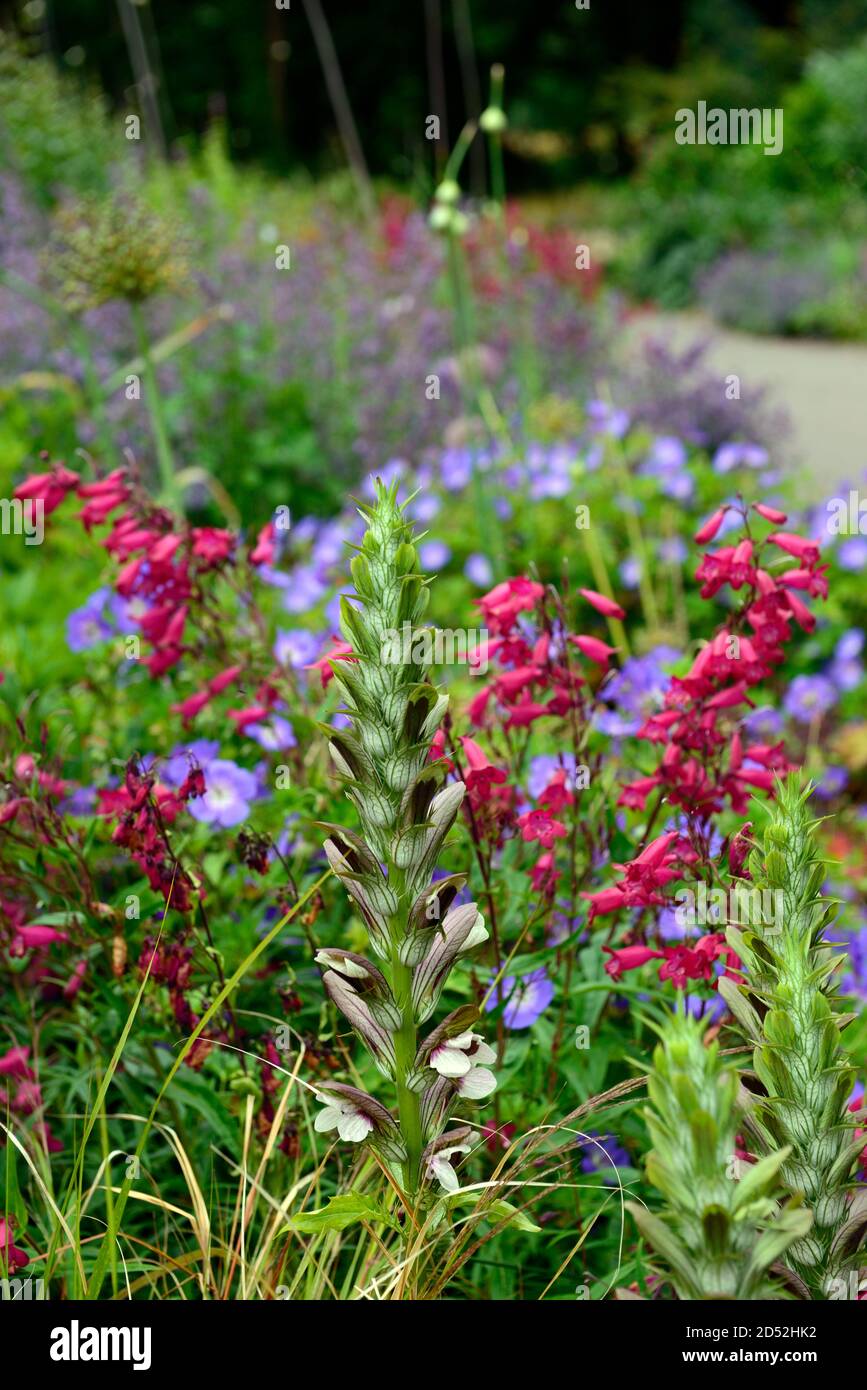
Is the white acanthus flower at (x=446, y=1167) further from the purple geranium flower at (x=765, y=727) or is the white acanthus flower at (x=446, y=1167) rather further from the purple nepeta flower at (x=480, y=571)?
the purple nepeta flower at (x=480, y=571)

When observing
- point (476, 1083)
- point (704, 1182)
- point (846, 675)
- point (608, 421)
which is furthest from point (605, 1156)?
point (608, 421)

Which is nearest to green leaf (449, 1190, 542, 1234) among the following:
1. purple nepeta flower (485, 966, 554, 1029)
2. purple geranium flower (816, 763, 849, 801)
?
purple nepeta flower (485, 966, 554, 1029)

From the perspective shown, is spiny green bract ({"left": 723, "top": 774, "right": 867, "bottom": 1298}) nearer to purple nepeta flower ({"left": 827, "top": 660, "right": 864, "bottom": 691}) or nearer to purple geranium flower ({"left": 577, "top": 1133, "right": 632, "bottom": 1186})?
purple geranium flower ({"left": 577, "top": 1133, "right": 632, "bottom": 1186})

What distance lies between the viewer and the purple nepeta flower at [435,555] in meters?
4.50

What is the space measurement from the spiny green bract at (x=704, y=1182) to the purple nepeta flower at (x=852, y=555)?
363 centimetres

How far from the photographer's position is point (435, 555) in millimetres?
4504

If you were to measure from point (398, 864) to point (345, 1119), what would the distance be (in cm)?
29

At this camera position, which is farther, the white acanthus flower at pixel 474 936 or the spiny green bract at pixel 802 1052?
the white acanthus flower at pixel 474 936

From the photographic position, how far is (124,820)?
69.5 inches

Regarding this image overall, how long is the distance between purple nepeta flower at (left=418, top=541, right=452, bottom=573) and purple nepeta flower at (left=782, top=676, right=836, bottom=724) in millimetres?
1244

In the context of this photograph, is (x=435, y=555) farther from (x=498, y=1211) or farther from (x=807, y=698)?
(x=498, y=1211)

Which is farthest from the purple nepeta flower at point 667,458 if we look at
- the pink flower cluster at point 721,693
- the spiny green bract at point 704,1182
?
the spiny green bract at point 704,1182

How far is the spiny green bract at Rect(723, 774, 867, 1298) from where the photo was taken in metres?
1.17
